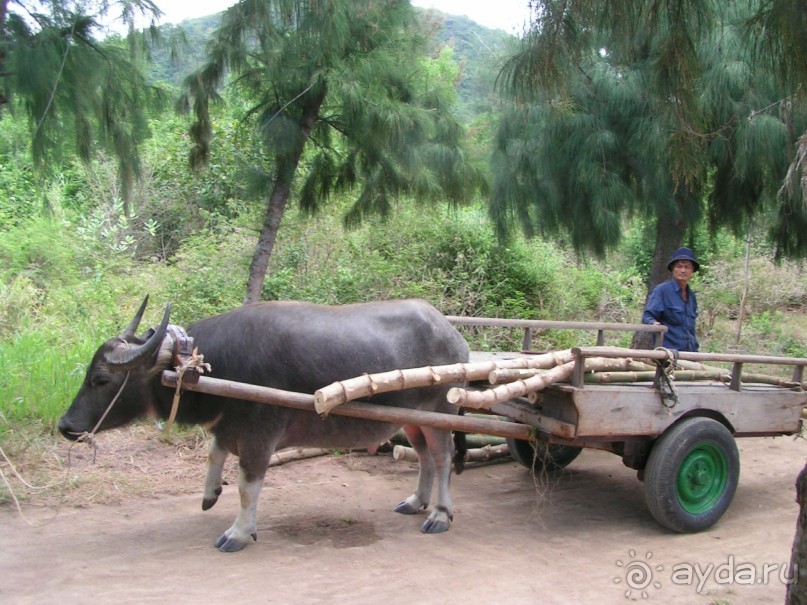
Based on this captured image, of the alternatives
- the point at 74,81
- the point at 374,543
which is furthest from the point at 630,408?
the point at 74,81

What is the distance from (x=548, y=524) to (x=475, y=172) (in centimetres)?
390

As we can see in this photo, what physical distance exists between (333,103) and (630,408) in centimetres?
370

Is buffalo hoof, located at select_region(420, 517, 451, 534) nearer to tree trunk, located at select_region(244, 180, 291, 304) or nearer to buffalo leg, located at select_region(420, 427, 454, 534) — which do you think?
buffalo leg, located at select_region(420, 427, 454, 534)

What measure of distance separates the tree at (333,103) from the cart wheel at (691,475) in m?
3.40

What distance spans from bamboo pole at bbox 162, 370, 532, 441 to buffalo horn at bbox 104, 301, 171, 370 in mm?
164

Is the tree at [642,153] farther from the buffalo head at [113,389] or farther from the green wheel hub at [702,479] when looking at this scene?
the buffalo head at [113,389]

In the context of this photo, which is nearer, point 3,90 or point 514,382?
point 514,382

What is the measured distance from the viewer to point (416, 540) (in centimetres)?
487

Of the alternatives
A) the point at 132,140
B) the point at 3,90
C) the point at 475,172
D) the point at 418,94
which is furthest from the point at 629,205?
the point at 3,90

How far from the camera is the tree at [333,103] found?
6.04m

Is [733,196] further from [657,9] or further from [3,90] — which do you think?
[3,90]

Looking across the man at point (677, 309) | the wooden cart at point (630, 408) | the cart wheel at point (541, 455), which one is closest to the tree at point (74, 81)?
the wooden cart at point (630, 408)

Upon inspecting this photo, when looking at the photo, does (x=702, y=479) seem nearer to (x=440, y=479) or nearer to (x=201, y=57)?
(x=440, y=479)

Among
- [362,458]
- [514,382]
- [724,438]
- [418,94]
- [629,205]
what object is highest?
[418,94]
